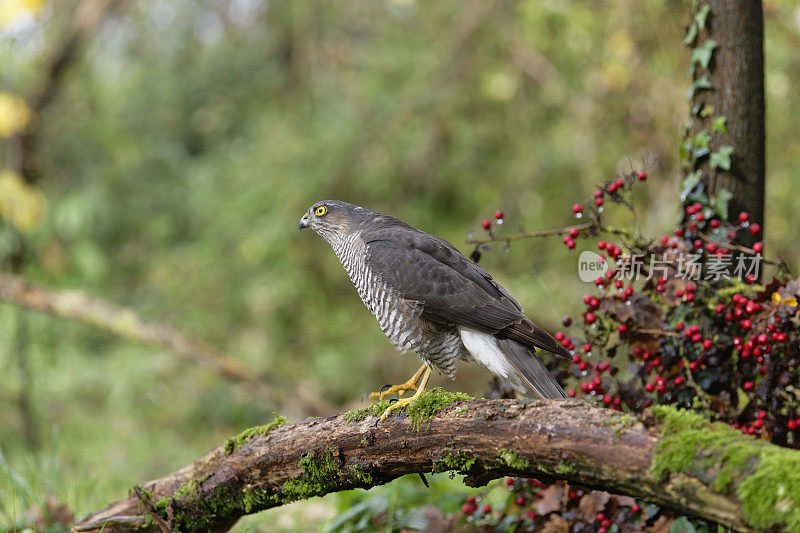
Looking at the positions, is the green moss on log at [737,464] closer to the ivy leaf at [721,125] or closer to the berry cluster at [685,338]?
the berry cluster at [685,338]

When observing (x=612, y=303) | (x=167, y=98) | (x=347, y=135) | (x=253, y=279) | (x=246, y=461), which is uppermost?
(x=167, y=98)

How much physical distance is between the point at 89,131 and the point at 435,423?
788 centimetres

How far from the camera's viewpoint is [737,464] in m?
1.76

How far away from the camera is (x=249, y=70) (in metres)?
8.77

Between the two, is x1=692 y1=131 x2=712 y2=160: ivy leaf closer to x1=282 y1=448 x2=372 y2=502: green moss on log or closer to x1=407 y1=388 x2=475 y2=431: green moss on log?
x1=407 y1=388 x2=475 y2=431: green moss on log

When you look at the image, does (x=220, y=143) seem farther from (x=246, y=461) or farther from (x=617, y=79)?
(x=246, y=461)

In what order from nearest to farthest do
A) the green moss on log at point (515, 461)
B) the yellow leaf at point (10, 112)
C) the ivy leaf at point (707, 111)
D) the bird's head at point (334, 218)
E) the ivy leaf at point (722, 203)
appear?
the green moss on log at point (515, 461)
the ivy leaf at point (722, 203)
the ivy leaf at point (707, 111)
the bird's head at point (334, 218)
the yellow leaf at point (10, 112)

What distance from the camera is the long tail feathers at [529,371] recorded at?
2.59m

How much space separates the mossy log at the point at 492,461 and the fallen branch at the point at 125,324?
309cm

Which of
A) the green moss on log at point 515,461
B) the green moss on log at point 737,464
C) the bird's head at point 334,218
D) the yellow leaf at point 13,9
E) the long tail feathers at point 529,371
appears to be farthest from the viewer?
the yellow leaf at point 13,9

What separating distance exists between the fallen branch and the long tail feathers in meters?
3.82

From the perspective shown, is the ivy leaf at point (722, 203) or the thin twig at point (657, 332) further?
the ivy leaf at point (722, 203)

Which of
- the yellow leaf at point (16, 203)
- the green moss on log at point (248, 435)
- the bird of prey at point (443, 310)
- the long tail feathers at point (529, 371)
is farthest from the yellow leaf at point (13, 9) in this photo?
the long tail feathers at point (529, 371)

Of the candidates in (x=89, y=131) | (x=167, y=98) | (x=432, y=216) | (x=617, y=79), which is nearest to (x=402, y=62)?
(x=432, y=216)
